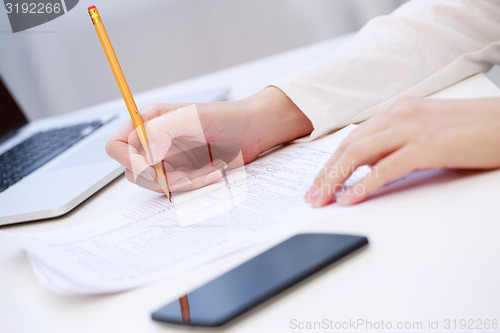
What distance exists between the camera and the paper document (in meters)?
0.45

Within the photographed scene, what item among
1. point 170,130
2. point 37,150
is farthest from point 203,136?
point 37,150

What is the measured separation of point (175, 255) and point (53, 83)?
6.44ft

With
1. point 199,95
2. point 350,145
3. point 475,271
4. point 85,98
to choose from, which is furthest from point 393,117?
point 85,98

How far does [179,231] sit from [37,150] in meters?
0.55

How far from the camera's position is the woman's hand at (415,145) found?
0.46 m

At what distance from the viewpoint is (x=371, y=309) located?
1.06ft

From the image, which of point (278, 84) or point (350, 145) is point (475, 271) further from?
point (278, 84)

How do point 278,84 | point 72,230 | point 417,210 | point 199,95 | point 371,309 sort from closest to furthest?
point 371,309 → point 417,210 → point 72,230 → point 278,84 → point 199,95

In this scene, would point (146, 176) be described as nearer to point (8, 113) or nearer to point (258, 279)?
point (258, 279)

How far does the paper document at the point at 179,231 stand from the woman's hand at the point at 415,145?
32mm

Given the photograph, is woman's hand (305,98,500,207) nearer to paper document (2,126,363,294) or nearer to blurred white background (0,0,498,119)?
paper document (2,126,363,294)

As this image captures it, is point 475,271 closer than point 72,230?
Yes

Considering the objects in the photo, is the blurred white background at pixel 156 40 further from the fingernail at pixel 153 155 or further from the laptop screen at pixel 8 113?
the fingernail at pixel 153 155

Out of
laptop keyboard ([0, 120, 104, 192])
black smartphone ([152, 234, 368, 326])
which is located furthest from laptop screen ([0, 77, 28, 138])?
black smartphone ([152, 234, 368, 326])
